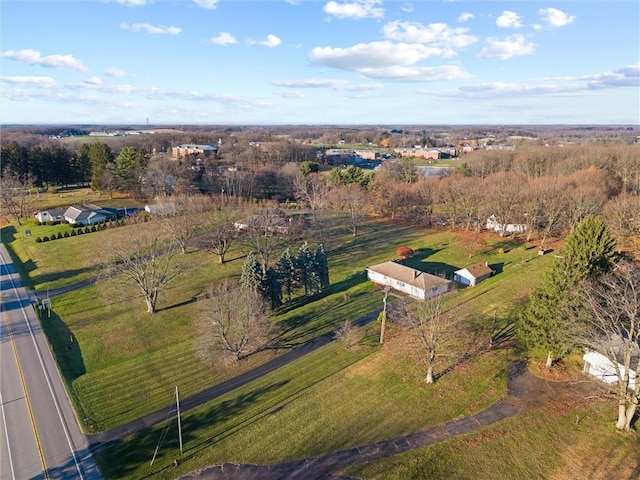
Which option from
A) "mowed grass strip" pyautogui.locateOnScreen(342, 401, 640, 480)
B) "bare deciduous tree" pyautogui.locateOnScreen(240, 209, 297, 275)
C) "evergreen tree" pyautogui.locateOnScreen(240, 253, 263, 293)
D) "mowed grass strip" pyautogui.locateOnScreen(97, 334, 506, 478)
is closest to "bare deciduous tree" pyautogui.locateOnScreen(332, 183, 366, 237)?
"bare deciduous tree" pyautogui.locateOnScreen(240, 209, 297, 275)

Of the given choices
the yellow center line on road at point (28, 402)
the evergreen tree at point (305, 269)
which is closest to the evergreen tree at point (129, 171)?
the yellow center line on road at point (28, 402)

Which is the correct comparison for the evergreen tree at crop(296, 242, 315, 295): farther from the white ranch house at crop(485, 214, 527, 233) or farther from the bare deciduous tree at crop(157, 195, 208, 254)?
the white ranch house at crop(485, 214, 527, 233)

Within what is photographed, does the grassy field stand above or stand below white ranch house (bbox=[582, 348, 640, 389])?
below

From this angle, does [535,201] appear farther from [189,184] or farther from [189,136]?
[189,136]

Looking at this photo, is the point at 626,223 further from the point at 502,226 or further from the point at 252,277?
the point at 252,277

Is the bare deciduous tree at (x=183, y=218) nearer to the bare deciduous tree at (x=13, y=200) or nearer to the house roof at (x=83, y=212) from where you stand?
the house roof at (x=83, y=212)

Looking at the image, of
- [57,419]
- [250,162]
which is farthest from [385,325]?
[250,162]

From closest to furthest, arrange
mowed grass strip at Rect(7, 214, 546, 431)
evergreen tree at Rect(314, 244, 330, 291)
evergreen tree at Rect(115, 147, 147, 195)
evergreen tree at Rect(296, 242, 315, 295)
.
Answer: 1. mowed grass strip at Rect(7, 214, 546, 431)
2. evergreen tree at Rect(296, 242, 315, 295)
3. evergreen tree at Rect(314, 244, 330, 291)
4. evergreen tree at Rect(115, 147, 147, 195)

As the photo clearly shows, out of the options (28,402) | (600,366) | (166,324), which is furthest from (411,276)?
(28,402)
